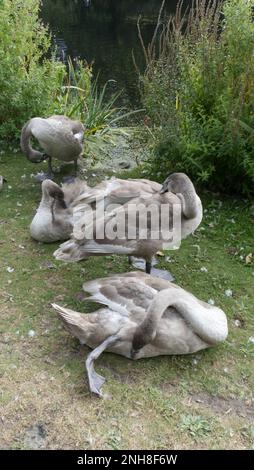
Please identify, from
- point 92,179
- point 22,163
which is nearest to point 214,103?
point 92,179

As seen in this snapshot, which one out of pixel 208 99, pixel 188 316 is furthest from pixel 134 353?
pixel 208 99

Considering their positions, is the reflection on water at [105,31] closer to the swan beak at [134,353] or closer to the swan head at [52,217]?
the swan head at [52,217]

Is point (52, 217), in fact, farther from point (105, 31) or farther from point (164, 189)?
point (105, 31)

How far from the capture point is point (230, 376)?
4.14 metres

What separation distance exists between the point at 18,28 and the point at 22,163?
2079mm

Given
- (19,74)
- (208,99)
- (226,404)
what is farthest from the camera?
(19,74)

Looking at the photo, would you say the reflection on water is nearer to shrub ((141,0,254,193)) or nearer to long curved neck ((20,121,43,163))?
shrub ((141,0,254,193))

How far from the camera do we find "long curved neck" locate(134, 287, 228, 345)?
12.4ft

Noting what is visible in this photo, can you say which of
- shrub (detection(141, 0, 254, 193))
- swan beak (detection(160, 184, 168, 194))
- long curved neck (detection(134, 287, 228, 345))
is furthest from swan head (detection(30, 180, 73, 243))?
long curved neck (detection(134, 287, 228, 345))

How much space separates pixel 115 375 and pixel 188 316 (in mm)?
779

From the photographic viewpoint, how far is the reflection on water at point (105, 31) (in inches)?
570

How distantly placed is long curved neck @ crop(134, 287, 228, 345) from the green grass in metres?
0.28

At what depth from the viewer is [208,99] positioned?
20.8 feet

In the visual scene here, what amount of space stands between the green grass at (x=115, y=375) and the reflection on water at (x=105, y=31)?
24.4 feet
